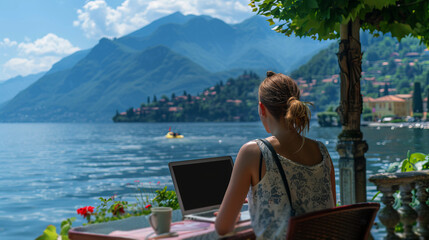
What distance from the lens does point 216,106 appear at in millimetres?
132875

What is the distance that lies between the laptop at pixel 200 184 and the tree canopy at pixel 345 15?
1701 mm

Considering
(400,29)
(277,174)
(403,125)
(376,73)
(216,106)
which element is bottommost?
(403,125)

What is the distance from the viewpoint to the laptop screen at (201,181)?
2318 millimetres

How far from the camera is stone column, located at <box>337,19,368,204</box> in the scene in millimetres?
4082

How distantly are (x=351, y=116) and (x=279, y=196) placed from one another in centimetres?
251

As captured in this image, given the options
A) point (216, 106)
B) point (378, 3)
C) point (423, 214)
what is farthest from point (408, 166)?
point (216, 106)

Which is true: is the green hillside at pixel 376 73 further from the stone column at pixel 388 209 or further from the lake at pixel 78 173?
the stone column at pixel 388 209

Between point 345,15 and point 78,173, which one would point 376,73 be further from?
point 345,15

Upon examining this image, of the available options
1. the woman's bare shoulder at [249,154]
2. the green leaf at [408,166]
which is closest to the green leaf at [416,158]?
the green leaf at [408,166]

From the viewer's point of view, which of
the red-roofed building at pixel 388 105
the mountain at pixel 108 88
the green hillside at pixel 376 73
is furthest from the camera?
the mountain at pixel 108 88

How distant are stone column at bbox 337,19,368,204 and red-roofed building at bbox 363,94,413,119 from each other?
99.4 m

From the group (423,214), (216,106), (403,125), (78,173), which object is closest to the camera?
(423,214)

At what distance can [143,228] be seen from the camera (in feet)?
7.02

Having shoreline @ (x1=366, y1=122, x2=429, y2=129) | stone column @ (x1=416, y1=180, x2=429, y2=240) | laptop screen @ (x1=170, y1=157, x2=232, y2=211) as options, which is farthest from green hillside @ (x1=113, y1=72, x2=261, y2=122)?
laptop screen @ (x1=170, y1=157, x2=232, y2=211)
